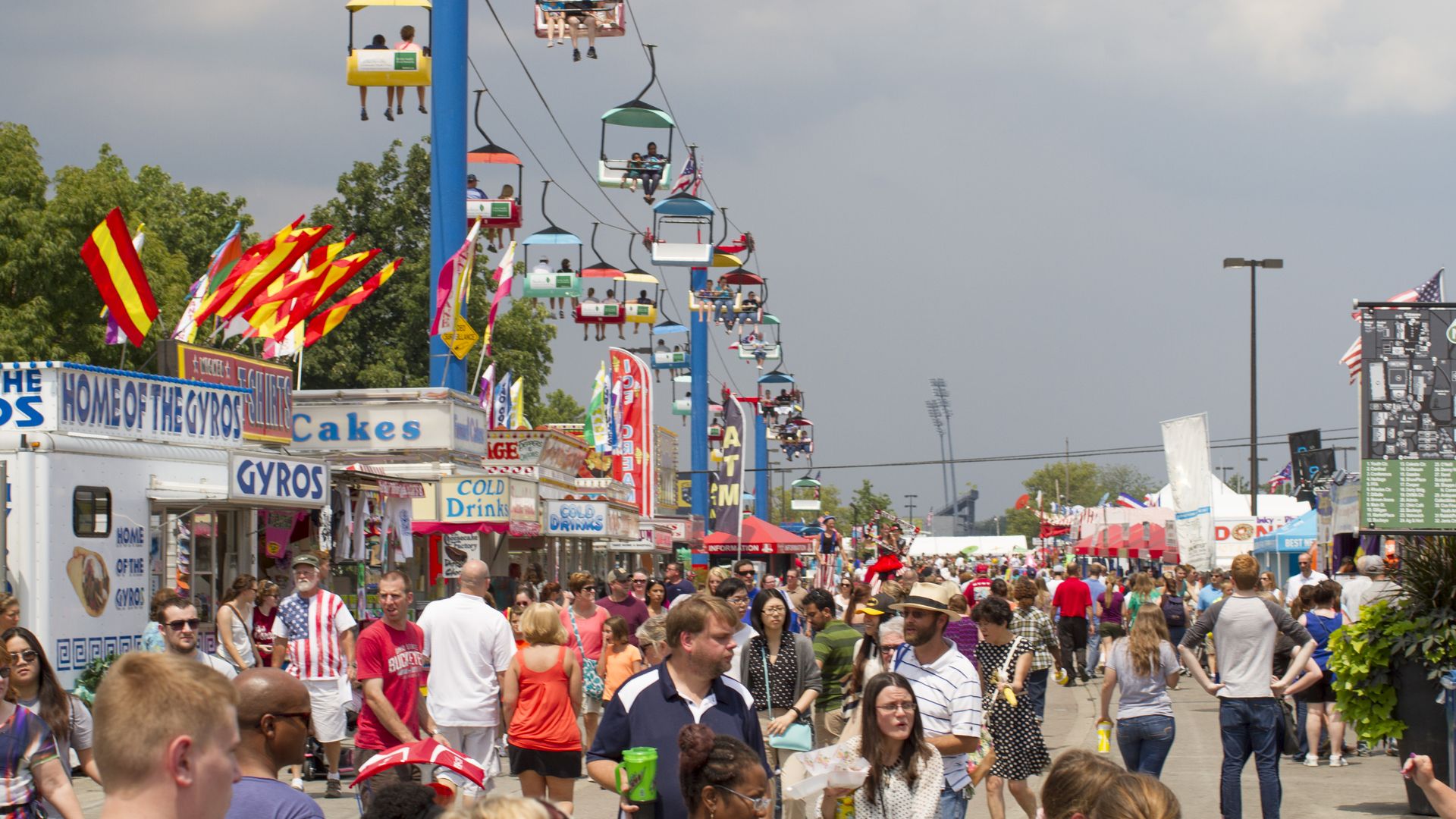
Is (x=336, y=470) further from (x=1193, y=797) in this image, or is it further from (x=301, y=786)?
(x=1193, y=797)

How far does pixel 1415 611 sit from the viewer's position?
11648mm

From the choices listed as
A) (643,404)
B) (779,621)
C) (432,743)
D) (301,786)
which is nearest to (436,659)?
(779,621)

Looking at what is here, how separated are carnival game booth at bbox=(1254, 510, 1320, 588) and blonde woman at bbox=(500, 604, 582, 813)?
71.1ft

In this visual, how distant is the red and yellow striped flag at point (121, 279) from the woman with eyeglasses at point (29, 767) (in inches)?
532

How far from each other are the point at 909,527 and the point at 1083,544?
47.7 meters

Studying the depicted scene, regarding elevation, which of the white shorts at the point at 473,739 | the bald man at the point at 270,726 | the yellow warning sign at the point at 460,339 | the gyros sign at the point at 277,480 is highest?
the yellow warning sign at the point at 460,339

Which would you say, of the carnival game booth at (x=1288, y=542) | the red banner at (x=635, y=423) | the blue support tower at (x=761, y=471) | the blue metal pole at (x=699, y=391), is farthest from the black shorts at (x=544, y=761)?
the blue support tower at (x=761, y=471)

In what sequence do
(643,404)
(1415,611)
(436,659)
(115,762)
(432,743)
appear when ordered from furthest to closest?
1. (643,404)
2. (1415,611)
3. (436,659)
4. (432,743)
5. (115,762)

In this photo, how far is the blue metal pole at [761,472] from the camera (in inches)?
3017

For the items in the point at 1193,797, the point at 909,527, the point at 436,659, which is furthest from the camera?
the point at 909,527

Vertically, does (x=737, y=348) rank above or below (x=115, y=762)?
above

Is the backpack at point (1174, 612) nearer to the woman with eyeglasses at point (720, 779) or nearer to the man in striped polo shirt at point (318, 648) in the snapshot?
the man in striped polo shirt at point (318, 648)

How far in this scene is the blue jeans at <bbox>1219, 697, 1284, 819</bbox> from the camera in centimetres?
1013

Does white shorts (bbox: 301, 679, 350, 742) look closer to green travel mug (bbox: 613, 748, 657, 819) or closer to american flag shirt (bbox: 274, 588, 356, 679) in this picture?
american flag shirt (bbox: 274, 588, 356, 679)
